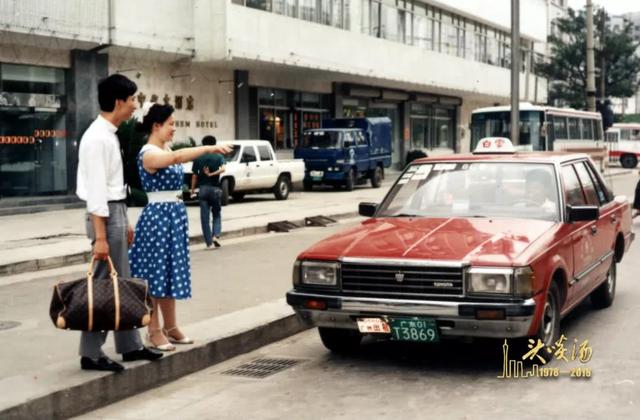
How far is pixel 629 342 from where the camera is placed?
7.35 meters

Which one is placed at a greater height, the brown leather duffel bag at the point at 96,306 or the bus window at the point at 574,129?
the bus window at the point at 574,129

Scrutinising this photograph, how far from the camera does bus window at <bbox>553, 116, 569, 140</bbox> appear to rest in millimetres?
32750

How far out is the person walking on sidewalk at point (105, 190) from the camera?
571 centimetres

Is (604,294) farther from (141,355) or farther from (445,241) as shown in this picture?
(141,355)

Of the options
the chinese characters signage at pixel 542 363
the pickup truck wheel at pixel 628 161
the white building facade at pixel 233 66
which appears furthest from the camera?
the pickup truck wheel at pixel 628 161

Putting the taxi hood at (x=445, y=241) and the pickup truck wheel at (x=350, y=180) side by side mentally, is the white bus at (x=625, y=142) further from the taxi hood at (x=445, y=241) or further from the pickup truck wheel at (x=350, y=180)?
the taxi hood at (x=445, y=241)

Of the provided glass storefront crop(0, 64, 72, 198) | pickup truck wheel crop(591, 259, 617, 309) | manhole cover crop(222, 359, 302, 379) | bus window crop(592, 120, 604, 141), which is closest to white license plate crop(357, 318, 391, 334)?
manhole cover crop(222, 359, 302, 379)

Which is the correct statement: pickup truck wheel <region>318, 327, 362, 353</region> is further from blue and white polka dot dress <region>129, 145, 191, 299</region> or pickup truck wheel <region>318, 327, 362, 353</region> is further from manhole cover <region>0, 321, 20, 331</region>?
manhole cover <region>0, 321, 20, 331</region>

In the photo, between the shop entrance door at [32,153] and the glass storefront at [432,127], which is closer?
the shop entrance door at [32,153]

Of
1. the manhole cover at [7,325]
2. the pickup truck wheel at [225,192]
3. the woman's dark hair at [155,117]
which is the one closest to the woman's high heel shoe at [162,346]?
the woman's dark hair at [155,117]

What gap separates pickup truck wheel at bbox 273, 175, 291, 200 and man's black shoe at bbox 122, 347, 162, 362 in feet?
64.1

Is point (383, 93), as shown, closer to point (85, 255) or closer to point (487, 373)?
point (85, 255)

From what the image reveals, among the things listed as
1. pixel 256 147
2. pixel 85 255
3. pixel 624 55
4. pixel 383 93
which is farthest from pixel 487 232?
pixel 624 55

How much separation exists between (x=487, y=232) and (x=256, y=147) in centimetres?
1842
